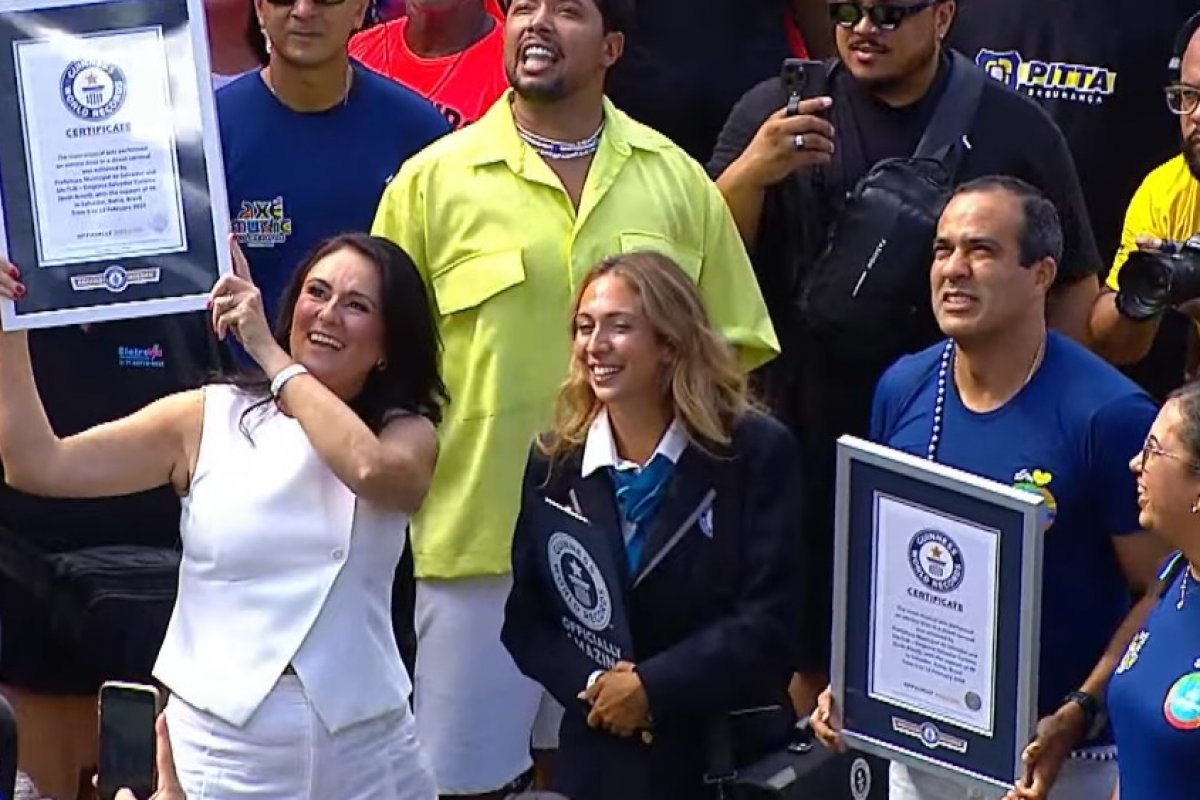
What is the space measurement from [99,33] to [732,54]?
199 cm

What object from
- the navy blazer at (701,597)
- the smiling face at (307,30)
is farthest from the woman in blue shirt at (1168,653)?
the smiling face at (307,30)

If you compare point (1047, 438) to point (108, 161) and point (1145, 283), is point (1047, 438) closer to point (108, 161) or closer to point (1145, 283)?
point (1145, 283)

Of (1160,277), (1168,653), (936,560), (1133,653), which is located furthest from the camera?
(1160,277)

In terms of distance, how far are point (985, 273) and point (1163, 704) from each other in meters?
1.09

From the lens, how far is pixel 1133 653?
457 cm

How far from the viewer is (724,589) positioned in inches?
204

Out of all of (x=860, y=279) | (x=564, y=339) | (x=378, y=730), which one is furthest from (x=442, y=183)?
(x=378, y=730)

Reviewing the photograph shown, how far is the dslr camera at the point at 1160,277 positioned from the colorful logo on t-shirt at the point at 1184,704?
4.04ft

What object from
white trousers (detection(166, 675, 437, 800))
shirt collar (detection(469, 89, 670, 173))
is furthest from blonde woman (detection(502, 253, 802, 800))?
shirt collar (detection(469, 89, 670, 173))

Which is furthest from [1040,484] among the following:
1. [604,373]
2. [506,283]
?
[506,283]

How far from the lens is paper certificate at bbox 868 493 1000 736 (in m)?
4.79

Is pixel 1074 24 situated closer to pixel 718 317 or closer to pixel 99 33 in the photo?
pixel 718 317

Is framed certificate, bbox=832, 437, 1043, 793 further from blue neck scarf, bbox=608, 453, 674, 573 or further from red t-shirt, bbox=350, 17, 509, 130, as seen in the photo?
red t-shirt, bbox=350, 17, 509, 130

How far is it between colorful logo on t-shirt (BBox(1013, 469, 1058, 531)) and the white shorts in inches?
51.5
